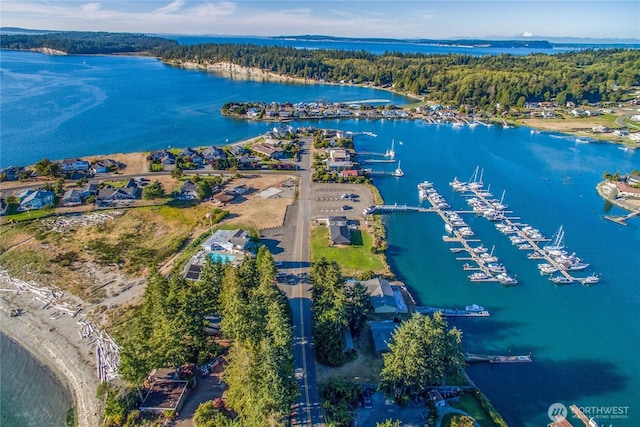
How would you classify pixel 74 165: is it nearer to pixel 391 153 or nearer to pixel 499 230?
pixel 391 153

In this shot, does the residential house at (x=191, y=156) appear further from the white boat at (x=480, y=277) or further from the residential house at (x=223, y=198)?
the white boat at (x=480, y=277)

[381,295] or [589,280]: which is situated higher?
[381,295]

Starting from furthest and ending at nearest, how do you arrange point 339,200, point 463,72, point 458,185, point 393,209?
point 463,72 < point 458,185 < point 339,200 < point 393,209

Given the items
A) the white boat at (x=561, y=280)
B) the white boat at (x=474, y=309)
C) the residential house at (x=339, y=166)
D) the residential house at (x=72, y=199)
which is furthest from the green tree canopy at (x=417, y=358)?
the residential house at (x=72, y=199)

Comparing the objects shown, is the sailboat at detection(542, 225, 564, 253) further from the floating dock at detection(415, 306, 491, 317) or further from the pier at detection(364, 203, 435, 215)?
the floating dock at detection(415, 306, 491, 317)

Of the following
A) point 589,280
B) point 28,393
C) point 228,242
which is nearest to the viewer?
point 28,393

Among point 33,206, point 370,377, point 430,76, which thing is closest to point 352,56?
point 430,76

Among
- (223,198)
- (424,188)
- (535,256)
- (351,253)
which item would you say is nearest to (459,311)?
(351,253)
